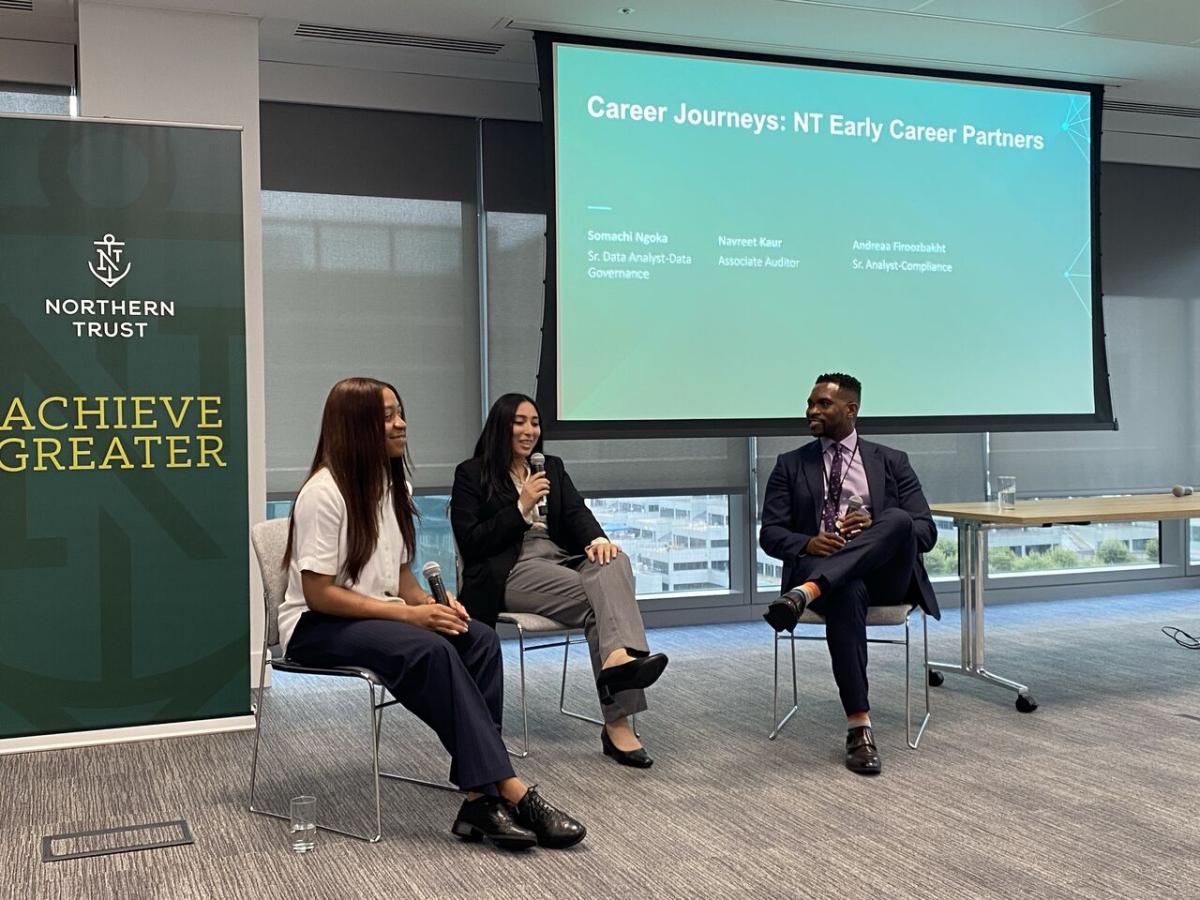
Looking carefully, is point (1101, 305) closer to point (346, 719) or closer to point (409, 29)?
point (409, 29)

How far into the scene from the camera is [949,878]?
2895mm

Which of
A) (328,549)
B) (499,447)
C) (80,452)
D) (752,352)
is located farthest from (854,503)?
(80,452)

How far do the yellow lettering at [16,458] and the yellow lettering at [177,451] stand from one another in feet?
1.48

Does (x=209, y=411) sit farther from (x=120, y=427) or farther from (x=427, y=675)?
(x=427, y=675)

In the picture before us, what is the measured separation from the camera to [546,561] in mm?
4180

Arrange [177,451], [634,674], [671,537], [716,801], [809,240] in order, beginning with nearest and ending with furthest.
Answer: [716,801], [634,674], [177,451], [809,240], [671,537]

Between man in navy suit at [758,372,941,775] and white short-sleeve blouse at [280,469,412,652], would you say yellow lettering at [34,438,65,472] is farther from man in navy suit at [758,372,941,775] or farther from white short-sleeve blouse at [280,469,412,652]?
man in navy suit at [758,372,941,775]

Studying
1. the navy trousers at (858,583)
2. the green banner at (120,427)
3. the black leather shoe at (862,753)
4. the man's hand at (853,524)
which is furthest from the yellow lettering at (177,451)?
the black leather shoe at (862,753)

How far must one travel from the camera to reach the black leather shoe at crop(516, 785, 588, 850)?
3109 millimetres

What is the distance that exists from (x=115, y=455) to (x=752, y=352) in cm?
301

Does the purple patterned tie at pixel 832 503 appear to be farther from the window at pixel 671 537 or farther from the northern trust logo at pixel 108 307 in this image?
the northern trust logo at pixel 108 307

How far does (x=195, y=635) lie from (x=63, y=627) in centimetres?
42

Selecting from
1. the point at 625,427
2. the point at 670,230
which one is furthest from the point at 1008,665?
the point at 670,230

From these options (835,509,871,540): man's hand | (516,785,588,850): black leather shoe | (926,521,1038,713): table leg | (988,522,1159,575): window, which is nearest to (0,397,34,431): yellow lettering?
(516,785,588,850): black leather shoe
